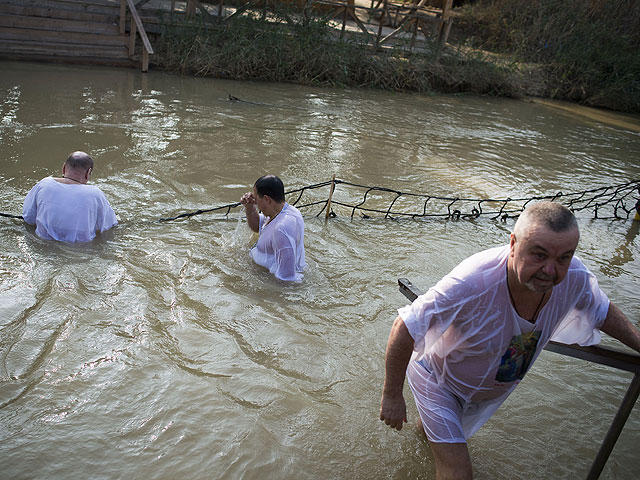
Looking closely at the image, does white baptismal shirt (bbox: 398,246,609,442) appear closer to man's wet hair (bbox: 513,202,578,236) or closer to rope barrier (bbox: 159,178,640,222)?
man's wet hair (bbox: 513,202,578,236)

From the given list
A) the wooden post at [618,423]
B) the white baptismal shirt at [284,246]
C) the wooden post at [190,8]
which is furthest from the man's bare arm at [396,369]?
the wooden post at [190,8]

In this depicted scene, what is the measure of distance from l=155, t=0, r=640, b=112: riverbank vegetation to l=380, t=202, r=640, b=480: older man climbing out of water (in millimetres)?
13437

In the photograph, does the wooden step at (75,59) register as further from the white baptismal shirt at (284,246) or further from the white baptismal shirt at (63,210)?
the white baptismal shirt at (284,246)

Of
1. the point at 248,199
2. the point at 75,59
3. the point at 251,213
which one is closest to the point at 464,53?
the point at 75,59

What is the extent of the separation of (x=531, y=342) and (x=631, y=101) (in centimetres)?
2100

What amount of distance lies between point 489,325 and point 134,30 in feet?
46.2

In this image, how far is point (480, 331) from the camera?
2346 millimetres

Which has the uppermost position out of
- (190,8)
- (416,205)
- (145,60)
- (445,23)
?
(445,23)

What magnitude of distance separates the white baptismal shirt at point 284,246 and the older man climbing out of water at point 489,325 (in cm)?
228

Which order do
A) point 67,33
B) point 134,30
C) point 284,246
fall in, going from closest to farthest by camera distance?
point 284,246 < point 67,33 < point 134,30

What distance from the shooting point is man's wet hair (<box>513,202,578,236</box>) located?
82.7 inches

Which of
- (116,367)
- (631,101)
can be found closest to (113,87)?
(116,367)

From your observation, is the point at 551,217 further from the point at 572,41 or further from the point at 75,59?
the point at 572,41

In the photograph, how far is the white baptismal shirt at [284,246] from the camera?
15.4 feet
